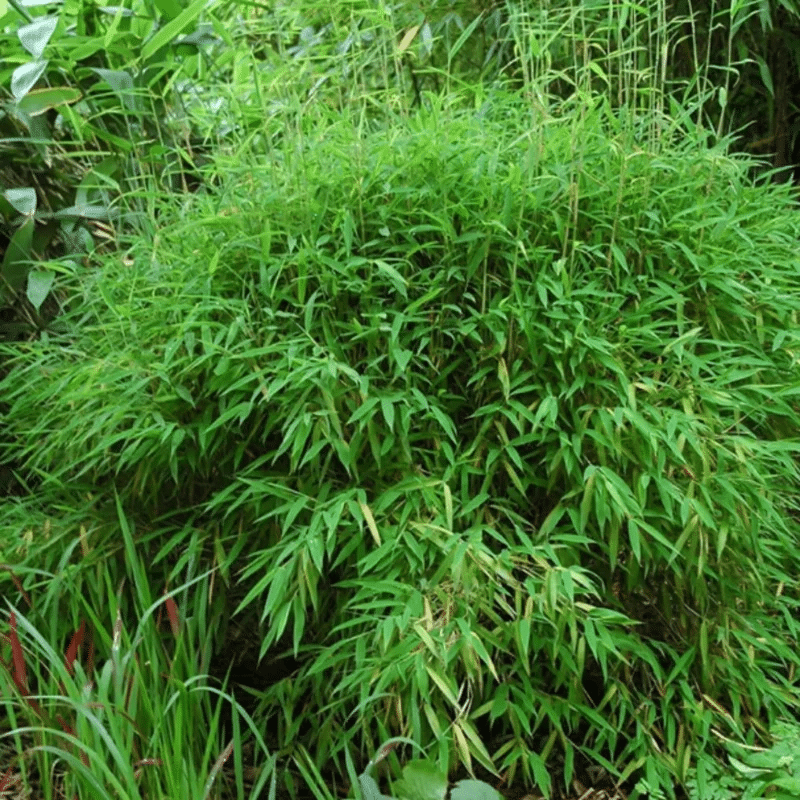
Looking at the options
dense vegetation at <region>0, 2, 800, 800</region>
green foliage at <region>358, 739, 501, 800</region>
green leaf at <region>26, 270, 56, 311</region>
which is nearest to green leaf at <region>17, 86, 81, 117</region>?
green leaf at <region>26, 270, 56, 311</region>

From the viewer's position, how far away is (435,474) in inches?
81.0

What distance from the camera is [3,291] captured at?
2934mm

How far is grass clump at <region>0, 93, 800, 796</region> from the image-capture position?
195 centimetres

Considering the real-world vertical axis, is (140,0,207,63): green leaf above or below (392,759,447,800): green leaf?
above

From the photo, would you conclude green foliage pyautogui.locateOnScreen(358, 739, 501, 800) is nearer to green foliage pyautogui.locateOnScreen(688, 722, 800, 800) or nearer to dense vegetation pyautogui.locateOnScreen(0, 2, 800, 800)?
dense vegetation pyautogui.locateOnScreen(0, 2, 800, 800)

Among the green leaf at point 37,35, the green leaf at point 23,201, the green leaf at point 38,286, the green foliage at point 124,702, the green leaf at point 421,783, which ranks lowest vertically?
the green leaf at point 421,783

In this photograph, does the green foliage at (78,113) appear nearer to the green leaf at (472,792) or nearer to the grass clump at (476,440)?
the grass clump at (476,440)

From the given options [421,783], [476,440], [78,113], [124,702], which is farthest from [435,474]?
[78,113]

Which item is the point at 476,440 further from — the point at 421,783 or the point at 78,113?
the point at 78,113

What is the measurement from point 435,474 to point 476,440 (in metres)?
0.10

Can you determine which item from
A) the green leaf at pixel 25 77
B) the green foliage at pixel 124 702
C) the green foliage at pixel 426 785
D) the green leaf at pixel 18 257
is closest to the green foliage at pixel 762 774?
the green foliage at pixel 426 785

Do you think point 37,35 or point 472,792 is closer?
point 472,792

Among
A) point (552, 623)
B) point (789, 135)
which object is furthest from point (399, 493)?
point (789, 135)

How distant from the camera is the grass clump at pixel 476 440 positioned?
6.39 ft
